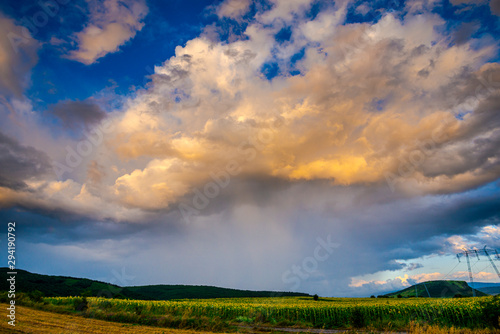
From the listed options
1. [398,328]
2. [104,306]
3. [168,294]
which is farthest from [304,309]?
[168,294]

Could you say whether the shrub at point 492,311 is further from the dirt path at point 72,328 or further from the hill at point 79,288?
the hill at point 79,288

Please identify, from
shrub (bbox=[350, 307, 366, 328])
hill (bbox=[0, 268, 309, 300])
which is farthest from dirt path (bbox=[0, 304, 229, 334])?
hill (bbox=[0, 268, 309, 300])

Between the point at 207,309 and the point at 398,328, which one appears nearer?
the point at 398,328

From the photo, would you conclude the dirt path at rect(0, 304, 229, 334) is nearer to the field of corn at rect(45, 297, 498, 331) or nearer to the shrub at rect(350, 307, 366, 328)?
the field of corn at rect(45, 297, 498, 331)

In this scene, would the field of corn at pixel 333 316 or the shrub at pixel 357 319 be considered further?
the shrub at pixel 357 319

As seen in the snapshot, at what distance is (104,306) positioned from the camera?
4178 cm

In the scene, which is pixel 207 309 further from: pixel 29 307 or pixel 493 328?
pixel 493 328

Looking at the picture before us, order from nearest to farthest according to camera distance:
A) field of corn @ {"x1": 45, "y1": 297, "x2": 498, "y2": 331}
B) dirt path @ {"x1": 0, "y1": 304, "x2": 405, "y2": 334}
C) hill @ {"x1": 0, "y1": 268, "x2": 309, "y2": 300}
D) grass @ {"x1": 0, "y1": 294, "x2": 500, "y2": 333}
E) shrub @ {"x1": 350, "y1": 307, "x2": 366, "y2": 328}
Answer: dirt path @ {"x1": 0, "y1": 304, "x2": 405, "y2": 334}, grass @ {"x1": 0, "y1": 294, "x2": 500, "y2": 333}, field of corn @ {"x1": 45, "y1": 297, "x2": 498, "y2": 331}, shrub @ {"x1": 350, "y1": 307, "x2": 366, "y2": 328}, hill @ {"x1": 0, "y1": 268, "x2": 309, "y2": 300}

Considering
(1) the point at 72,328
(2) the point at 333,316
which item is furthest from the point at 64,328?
(2) the point at 333,316

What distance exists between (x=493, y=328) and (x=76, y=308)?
1950 inches

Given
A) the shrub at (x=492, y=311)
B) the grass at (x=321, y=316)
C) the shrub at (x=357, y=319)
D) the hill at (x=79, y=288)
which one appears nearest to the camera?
the shrub at (x=492, y=311)

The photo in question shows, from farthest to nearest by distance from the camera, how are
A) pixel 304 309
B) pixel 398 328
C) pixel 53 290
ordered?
pixel 53 290 → pixel 304 309 → pixel 398 328

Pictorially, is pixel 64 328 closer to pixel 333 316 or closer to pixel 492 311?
pixel 333 316

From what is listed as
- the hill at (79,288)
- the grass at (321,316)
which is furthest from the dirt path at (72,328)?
the hill at (79,288)
